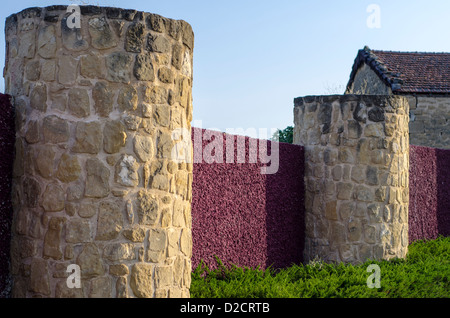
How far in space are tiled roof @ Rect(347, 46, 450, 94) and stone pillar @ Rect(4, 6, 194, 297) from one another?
1380cm

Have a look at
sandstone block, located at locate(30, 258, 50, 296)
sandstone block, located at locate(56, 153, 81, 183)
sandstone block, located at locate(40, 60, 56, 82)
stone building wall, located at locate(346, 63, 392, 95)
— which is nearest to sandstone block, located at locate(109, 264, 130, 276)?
sandstone block, located at locate(30, 258, 50, 296)

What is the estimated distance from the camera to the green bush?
6160 millimetres

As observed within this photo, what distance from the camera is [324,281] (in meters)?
6.96

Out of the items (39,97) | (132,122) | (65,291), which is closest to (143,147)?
(132,122)

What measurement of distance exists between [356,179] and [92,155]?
196 inches

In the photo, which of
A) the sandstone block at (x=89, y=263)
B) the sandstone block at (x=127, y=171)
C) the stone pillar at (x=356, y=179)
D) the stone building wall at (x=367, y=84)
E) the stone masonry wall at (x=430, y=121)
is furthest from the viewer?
the stone building wall at (x=367, y=84)

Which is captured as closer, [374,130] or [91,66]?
[91,66]

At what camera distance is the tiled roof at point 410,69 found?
17.3m

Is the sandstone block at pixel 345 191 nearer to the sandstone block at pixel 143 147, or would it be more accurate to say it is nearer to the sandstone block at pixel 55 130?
the sandstone block at pixel 143 147

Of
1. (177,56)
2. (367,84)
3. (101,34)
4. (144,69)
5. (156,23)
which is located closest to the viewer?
(101,34)

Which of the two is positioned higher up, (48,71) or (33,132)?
(48,71)

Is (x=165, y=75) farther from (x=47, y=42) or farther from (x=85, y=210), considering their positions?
(x=85, y=210)

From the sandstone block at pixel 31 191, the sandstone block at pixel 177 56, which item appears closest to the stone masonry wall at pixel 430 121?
the sandstone block at pixel 177 56

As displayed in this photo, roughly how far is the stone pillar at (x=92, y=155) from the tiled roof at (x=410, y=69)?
1380cm
